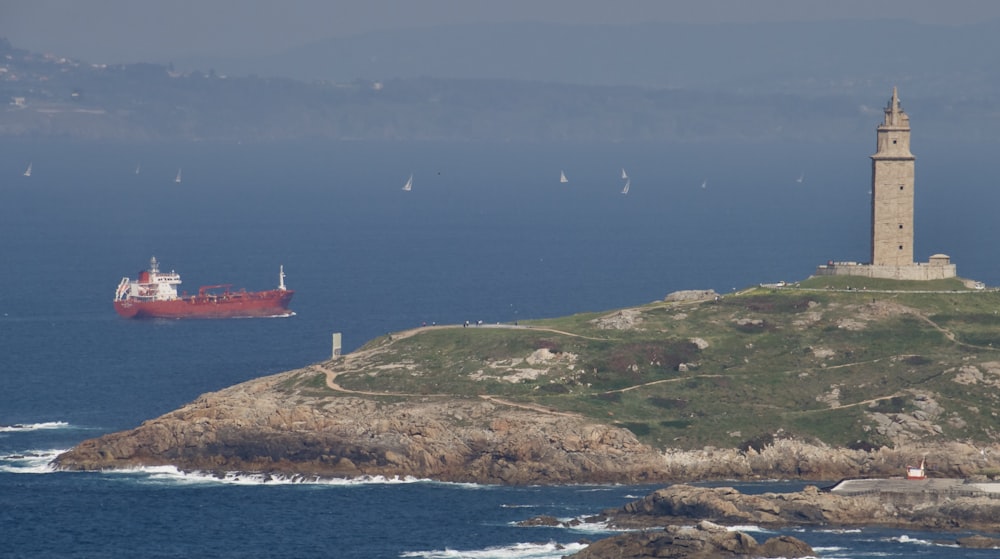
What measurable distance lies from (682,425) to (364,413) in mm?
20333

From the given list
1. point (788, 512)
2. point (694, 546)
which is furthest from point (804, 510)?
point (694, 546)

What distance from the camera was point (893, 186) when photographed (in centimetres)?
17625

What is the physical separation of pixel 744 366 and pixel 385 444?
91.6ft

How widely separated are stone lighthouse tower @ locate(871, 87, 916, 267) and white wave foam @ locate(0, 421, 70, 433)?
60885mm

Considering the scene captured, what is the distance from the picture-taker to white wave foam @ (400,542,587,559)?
124 metres

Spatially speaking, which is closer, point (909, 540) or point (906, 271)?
point (909, 540)

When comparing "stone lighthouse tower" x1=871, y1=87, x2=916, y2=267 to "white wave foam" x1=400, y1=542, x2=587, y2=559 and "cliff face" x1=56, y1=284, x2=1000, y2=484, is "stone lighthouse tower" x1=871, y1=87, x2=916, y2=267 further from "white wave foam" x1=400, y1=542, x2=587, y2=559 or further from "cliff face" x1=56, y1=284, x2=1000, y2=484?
"white wave foam" x1=400, y1=542, x2=587, y2=559

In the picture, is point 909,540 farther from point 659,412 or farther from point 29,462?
point 29,462

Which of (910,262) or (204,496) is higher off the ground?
(910,262)

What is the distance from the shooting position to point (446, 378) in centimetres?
15988

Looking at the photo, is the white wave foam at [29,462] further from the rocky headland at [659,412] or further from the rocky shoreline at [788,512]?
the rocky shoreline at [788,512]

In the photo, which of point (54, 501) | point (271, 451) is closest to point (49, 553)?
point (54, 501)

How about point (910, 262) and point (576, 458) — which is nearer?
point (576, 458)

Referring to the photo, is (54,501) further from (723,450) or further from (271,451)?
(723,450)
